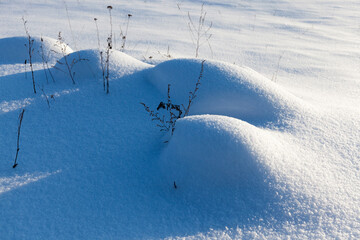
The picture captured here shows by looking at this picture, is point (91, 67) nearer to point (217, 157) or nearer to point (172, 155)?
point (172, 155)

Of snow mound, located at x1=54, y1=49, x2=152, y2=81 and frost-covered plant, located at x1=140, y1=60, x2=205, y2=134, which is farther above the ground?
snow mound, located at x1=54, y1=49, x2=152, y2=81

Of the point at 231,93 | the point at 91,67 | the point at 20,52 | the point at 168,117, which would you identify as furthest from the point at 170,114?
the point at 20,52

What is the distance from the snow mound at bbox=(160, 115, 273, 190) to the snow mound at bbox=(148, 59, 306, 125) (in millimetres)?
391

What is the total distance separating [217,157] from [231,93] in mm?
598

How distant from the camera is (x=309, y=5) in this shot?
739cm

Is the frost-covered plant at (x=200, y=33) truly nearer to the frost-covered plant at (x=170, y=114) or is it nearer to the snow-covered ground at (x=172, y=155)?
the snow-covered ground at (x=172, y=155)

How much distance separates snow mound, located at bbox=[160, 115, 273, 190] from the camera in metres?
1.30

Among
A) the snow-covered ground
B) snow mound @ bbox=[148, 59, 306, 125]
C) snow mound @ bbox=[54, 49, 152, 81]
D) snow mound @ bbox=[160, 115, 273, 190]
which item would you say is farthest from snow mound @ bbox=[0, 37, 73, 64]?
snow mound @ bbox=[160, 115, 273, 190]

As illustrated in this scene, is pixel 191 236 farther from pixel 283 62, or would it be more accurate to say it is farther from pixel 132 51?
pixel 283 62

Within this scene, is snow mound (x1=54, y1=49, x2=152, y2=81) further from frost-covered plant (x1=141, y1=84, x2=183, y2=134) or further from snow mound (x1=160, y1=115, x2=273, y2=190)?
snow mound (x1=160, y1=115, x2=273, y2=190)

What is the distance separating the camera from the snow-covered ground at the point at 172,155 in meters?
1.19

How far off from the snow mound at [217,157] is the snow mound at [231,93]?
15.4 inches

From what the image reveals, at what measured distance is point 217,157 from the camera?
1.33 meters

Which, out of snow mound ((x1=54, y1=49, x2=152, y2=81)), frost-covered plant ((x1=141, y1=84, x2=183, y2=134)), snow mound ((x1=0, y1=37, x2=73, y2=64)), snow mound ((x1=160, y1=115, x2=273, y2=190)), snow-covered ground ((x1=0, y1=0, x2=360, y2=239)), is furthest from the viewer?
snow mound ((x1=0, y1=37, x2=73, y2=64))
